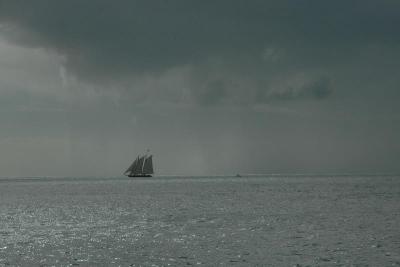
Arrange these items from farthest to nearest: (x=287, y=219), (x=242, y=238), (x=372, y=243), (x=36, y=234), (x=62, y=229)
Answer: (x=287, y=219) → (x=62, y=229) → (x=36, y=234) → (x=242, y=238) → (x=372, y=243)

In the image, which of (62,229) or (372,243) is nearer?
(372,243)

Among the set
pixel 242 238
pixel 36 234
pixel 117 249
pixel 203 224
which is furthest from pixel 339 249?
pixel 36 234

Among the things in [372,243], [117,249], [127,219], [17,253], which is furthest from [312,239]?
[127,219]

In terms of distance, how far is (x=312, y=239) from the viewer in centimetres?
5441

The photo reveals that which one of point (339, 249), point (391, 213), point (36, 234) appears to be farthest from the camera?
point (391, 213)

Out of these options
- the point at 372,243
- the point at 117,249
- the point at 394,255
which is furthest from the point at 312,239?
the point at 117,249

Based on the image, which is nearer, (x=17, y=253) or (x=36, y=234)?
(x=17, y=253)

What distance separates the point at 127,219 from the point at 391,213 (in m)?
38.5

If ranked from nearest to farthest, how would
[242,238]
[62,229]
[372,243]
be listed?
[372,243], [242,238], [62,229]

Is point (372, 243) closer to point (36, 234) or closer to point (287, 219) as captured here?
point (287, 219)

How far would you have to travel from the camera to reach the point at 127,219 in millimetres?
80375

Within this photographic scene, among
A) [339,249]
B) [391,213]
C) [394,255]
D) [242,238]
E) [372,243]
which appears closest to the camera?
[394,255]

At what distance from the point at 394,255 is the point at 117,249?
22328mm

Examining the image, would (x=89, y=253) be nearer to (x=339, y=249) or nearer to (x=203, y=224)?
(x=339, y=249)
